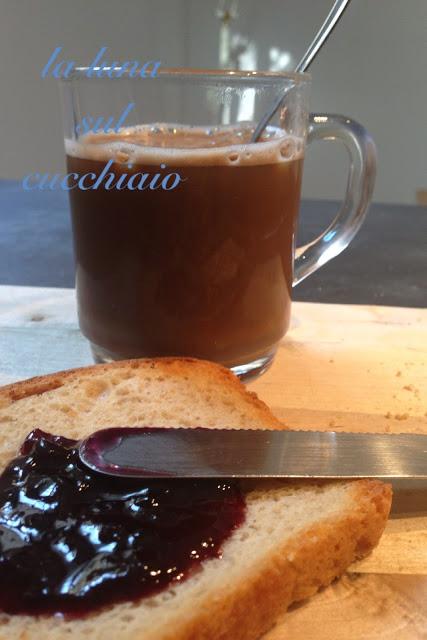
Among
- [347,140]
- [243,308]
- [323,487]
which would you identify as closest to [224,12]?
[347,140]

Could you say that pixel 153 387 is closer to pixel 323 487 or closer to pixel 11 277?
pixel 323 487

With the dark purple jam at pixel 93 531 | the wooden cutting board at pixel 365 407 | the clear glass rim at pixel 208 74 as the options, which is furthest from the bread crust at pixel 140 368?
the clear glass rim at pixel 208 74

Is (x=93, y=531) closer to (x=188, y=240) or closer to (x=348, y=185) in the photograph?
(x=188, y=240)

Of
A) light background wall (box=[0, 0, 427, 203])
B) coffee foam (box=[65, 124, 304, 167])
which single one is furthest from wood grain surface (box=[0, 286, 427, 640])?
light background wall (box=[0, 0, 427, 203])

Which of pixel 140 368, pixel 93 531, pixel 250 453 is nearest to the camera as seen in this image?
pixel 93 531

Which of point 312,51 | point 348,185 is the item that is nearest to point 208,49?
point 348,185

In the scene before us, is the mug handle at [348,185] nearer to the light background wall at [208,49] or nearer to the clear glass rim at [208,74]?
the clear glass rim at [208,74]
